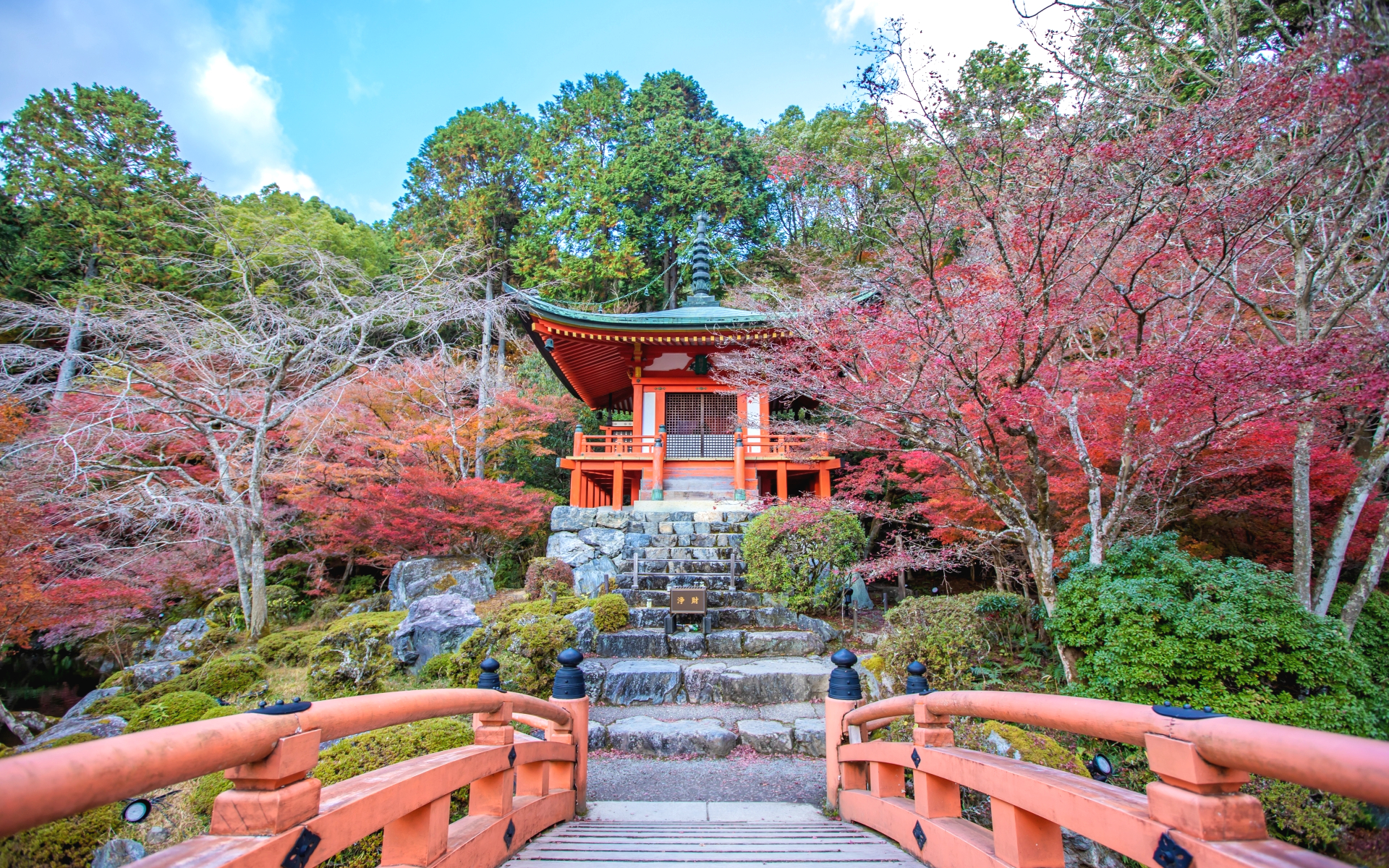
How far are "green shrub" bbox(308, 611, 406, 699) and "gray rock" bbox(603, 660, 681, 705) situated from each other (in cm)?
239

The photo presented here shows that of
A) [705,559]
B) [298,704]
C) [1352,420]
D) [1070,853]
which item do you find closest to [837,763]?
[1070,853]

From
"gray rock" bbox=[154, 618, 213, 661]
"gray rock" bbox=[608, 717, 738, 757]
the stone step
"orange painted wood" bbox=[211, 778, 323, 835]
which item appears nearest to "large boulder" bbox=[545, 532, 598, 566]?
the stone step

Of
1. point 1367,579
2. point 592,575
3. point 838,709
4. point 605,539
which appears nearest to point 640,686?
point 838,709

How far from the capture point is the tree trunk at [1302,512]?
4.30 metres

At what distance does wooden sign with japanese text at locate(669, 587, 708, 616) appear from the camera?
20.7ft

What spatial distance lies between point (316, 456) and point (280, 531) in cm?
194

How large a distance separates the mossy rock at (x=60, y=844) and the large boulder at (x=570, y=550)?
A: 538 cm

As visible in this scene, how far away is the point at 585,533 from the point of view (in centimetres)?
913

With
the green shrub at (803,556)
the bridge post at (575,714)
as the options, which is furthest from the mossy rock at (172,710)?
the green shrub at (803,556)

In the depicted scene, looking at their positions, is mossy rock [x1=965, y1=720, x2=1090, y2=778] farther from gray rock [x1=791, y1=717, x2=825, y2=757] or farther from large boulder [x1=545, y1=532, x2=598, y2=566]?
large boulder [x1=545, y1=532, x2=598, y2=566]

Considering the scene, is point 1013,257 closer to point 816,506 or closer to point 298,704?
point 816,506

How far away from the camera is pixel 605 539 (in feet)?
29.4

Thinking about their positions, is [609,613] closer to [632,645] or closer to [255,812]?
[632,645]

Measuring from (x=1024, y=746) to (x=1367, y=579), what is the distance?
10.6 ft
